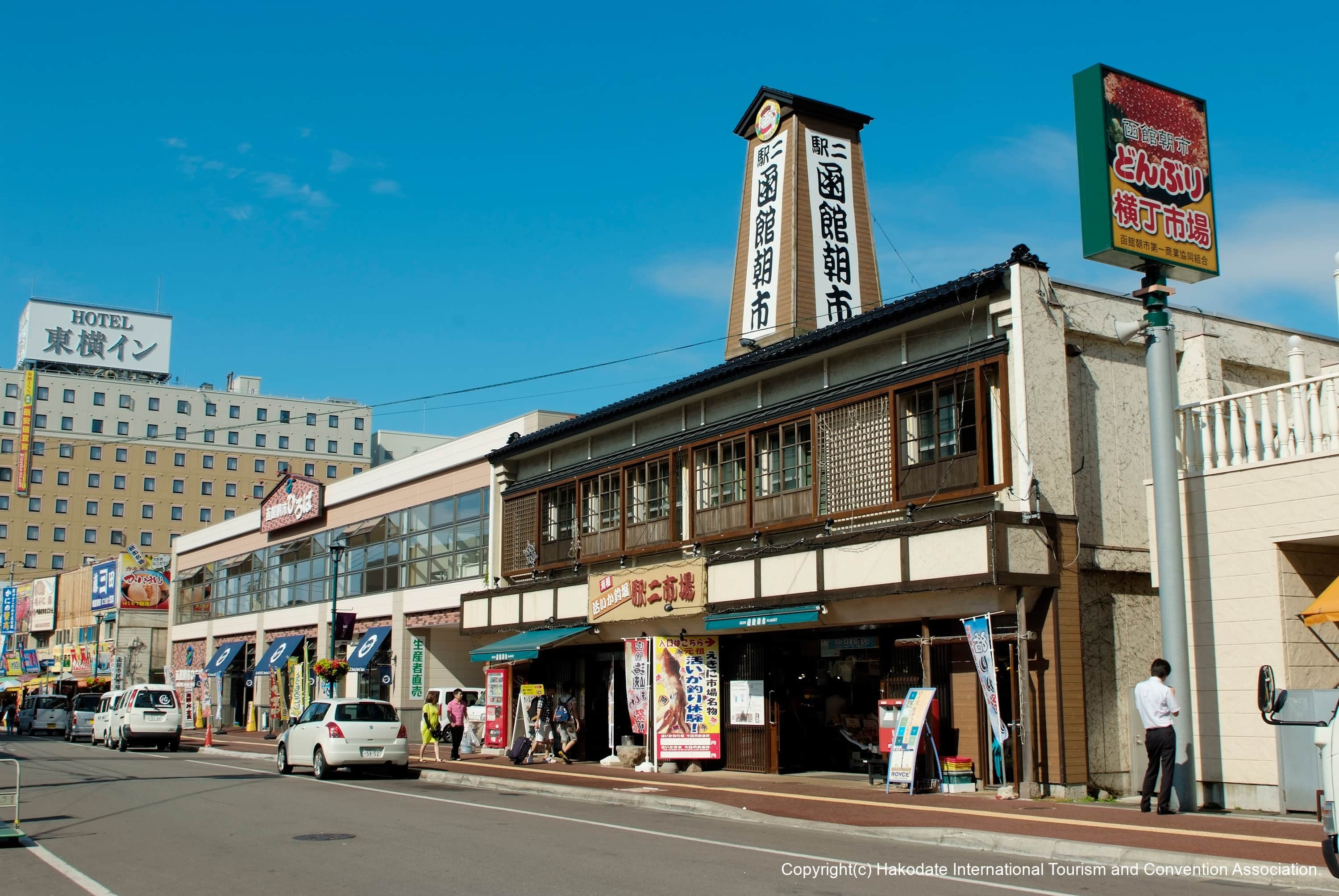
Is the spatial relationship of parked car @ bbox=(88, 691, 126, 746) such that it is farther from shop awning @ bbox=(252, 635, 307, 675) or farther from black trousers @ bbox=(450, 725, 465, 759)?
black trousers @ bbox=(450, 725, 465, 759)

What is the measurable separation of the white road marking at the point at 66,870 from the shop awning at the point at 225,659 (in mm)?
35567

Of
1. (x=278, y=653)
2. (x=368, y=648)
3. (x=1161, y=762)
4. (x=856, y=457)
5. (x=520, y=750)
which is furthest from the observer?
(x=278, y=653)

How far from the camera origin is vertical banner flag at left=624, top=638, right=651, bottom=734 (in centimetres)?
2370

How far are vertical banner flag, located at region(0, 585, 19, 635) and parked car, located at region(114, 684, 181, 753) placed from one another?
57.6 metres

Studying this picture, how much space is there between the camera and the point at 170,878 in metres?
10.7

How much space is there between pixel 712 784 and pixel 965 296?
29.4 ft

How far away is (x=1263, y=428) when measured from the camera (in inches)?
606

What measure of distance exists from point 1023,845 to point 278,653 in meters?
35.7

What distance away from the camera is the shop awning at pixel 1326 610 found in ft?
44.9

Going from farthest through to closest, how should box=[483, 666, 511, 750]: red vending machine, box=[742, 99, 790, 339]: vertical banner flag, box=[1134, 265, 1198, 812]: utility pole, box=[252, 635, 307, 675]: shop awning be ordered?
box=[252, 635, 307, 675]: shop awning
box=[483, 666, 511, 750]: red vending machine
box=[742, 99, 790, 339]: vertical banner flag
box=[1134, 265, 1198, 812]: utility pole

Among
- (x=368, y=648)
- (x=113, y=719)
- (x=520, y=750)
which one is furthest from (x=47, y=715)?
(x=520, y=750)

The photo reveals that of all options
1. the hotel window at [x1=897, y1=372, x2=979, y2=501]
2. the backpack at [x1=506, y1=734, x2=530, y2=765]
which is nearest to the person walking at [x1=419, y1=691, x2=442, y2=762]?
the backpack at [x1=506, y1=734, x2=530, y2=765]

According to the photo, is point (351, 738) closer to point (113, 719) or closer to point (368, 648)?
point (368, 648)

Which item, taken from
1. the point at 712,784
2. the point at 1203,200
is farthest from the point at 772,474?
the point at 1203,200
